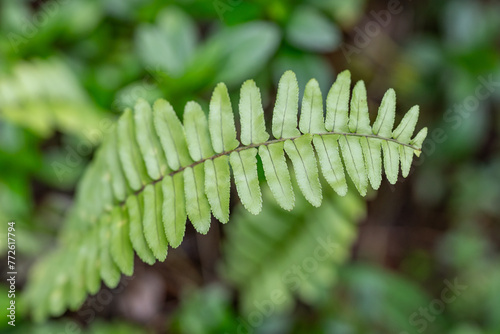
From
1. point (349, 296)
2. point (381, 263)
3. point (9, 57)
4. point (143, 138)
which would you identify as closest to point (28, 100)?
point (9, 57)

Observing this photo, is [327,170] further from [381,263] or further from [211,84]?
[381,263]

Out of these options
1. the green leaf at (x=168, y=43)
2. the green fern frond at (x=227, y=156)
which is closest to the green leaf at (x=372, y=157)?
the green fern frond at (x=227, y=156)

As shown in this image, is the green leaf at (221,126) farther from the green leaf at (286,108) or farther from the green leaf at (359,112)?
the green leaf at (359,112)

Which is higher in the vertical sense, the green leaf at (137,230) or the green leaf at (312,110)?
the green leaf at (312,110)

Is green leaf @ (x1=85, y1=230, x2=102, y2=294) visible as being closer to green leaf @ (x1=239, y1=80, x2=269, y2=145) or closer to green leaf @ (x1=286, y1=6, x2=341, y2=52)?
green leaf @ (x1=239, y1=80, x2=269, y2=145)

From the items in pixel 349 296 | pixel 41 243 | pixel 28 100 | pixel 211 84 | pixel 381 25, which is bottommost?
pixel 349 296

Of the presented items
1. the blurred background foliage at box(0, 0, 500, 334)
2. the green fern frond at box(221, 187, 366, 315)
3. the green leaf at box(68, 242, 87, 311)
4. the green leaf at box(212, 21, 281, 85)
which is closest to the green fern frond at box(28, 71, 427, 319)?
the green leaf at box(68, 242, 87, 311)

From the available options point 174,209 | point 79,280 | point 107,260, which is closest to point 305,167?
point 174,209

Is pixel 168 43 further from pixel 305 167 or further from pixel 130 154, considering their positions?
pixel 305 167
